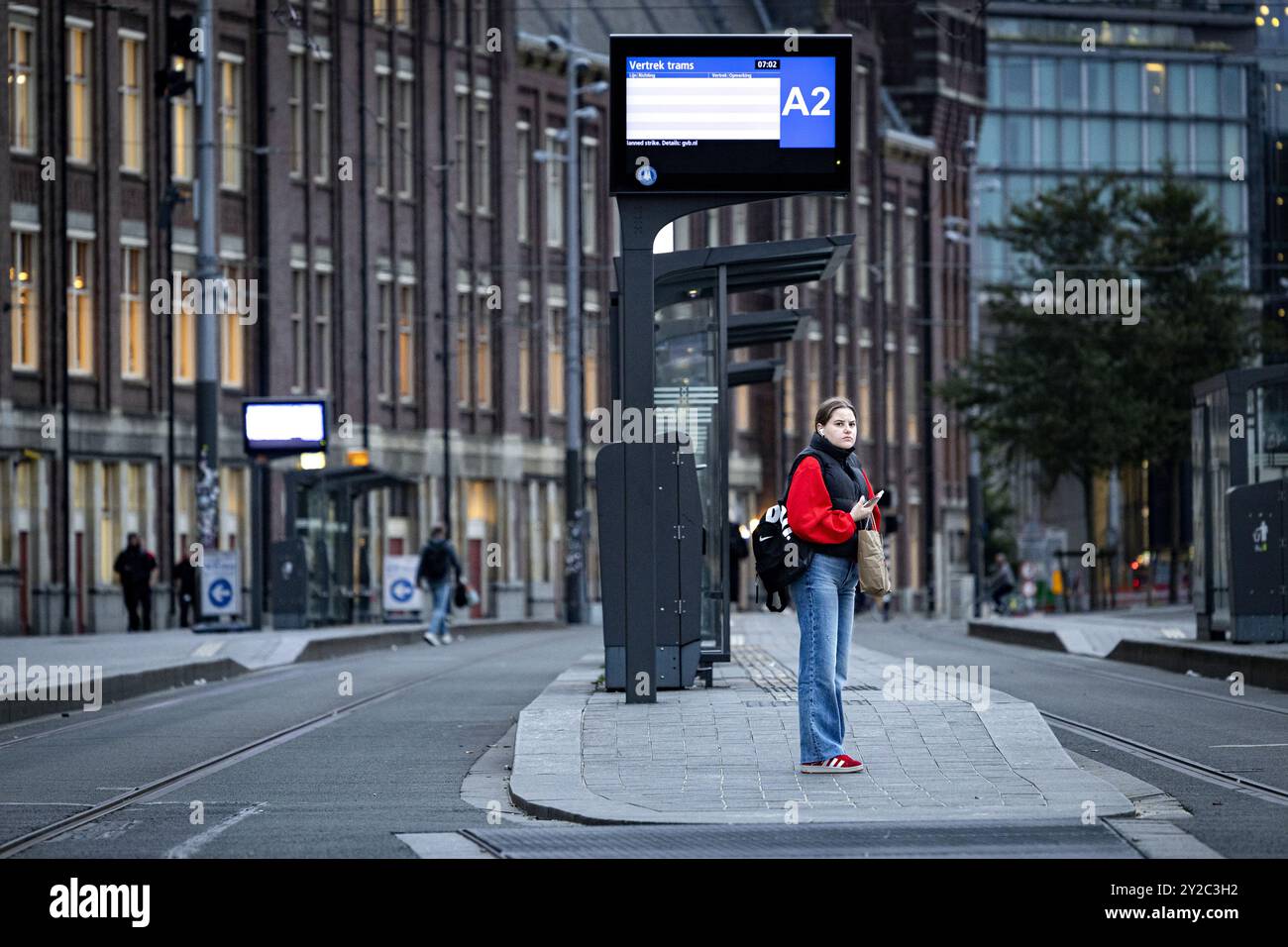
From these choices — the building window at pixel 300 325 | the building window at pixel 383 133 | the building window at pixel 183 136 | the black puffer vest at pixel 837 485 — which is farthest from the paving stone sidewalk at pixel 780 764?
the building window at pixel 383 133

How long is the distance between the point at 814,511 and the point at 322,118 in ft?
155

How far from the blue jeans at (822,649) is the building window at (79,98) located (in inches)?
1522

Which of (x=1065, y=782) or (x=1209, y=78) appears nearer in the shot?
(x=1065, y=782)

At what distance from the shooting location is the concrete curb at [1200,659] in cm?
2403

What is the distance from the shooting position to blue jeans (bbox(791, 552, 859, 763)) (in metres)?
13.1

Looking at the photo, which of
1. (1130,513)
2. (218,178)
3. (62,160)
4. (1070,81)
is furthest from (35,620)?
(1070,81)

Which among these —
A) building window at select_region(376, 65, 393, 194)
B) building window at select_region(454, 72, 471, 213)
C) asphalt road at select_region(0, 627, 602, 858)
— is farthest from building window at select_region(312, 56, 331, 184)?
asphalt road at select_region(0, 627, 602, 858)

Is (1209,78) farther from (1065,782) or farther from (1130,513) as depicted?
(1065,782)

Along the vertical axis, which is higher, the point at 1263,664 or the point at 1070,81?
the point at 1070,81

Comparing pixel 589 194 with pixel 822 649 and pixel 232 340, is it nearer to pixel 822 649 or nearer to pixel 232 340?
pixel 232 340

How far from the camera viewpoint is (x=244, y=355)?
182ft

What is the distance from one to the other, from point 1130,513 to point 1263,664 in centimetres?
7520
